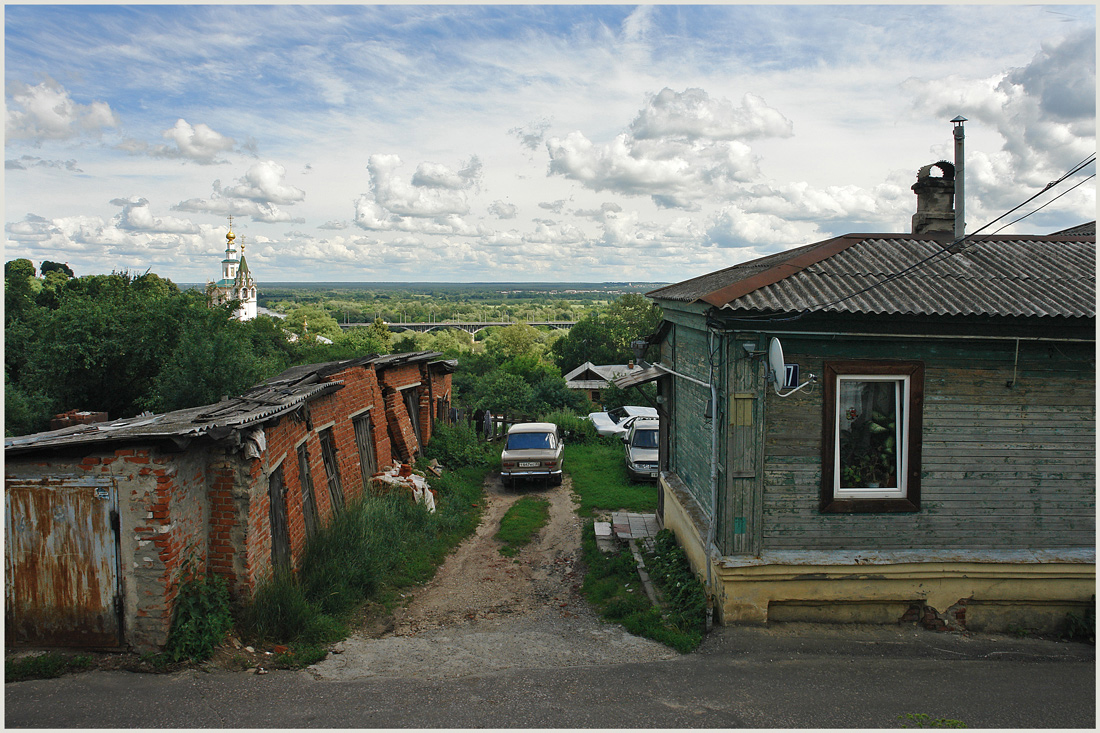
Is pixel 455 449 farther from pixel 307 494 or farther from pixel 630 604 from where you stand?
pixel 630 604

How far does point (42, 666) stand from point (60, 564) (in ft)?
2.71

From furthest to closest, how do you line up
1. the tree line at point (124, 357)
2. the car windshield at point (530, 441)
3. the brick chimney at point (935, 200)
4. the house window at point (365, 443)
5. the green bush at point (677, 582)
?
1. the car windshield at point (530, 441)
2. the tree line at point (124, 357)
3. the house window at point (365, 443)
4. the brick chimney at point (935, 200)
5. the green bush at point (677, 582)

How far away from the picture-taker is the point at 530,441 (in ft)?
51.1

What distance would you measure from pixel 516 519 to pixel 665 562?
426 centimetres

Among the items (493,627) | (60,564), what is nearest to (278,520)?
(60,564)

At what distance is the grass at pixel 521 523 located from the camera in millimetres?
10812

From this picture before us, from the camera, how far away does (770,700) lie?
17.0 feet

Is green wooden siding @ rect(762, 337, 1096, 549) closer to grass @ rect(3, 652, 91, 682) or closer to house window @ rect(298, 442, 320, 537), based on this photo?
house window @ rect(298, 442, 320, 537)

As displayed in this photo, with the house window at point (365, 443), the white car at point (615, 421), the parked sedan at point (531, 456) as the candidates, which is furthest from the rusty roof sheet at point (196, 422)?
the white car at point (615, 421)

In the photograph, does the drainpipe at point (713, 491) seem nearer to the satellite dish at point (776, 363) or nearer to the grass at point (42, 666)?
the satellite dish at point (776, 363)

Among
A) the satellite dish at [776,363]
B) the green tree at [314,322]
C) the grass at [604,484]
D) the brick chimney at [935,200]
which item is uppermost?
the green tree at [314,322]

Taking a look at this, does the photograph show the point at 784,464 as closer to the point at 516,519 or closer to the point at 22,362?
the point at 516,519

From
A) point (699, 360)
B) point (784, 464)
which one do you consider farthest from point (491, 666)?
point (699, 360)

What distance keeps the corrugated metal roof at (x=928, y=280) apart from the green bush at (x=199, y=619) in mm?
5601
